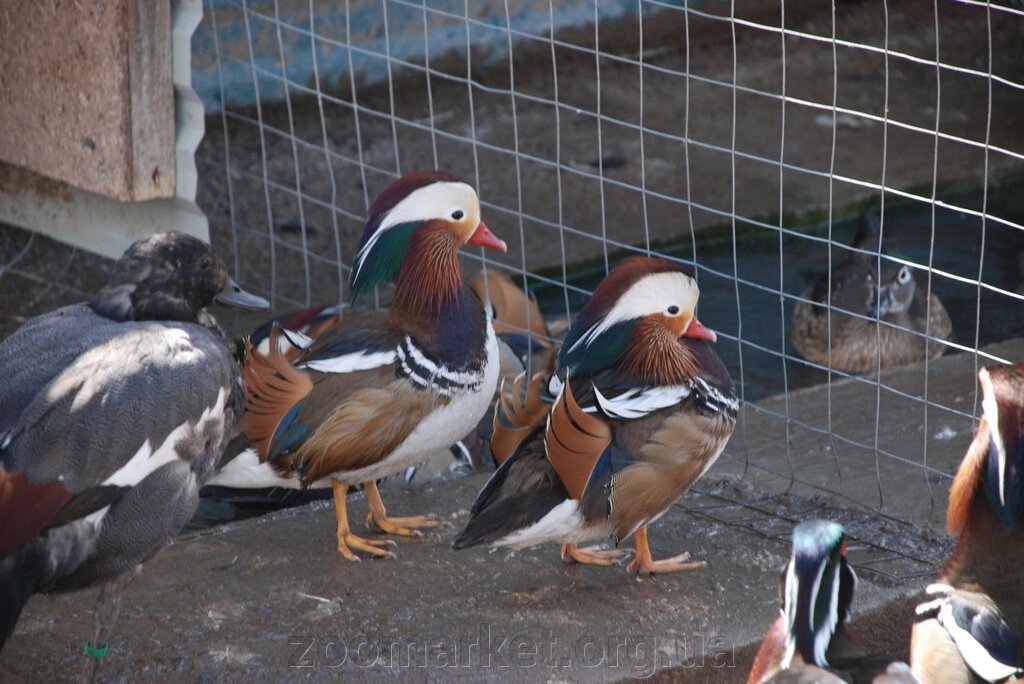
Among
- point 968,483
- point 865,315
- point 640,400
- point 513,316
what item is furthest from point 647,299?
point 865,315

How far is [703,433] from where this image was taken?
11.6 ft

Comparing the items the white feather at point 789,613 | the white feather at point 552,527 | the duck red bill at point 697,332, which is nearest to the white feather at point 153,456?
the white feather at point 552,527

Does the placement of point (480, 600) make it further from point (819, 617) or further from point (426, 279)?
point (819, 617)

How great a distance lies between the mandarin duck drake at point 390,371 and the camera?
12.4 feet

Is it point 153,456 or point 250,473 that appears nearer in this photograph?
point 153,456

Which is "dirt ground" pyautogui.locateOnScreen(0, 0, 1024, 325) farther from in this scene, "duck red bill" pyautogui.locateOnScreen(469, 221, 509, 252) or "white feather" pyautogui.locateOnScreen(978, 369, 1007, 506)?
"white feather" pyautogui.locateOnScreen(978, 369, 1007, 506)

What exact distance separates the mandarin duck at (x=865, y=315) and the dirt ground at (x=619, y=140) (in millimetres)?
582

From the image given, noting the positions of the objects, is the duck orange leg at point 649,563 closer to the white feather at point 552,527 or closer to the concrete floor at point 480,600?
the concrete floor at point 480,600

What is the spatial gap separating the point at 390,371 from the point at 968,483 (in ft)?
5.06

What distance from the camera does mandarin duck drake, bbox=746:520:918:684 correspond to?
103 inches

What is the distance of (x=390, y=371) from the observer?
3809 millimetres

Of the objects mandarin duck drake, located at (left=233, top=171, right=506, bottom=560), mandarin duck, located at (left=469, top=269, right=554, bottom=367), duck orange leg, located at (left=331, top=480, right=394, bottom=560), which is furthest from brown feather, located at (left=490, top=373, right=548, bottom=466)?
mandarin duck, located at (left=469, top=269, right=554, bottom=367)

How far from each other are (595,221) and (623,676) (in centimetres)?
375

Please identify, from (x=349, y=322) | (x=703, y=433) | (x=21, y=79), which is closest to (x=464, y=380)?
(x=349, y=322)
